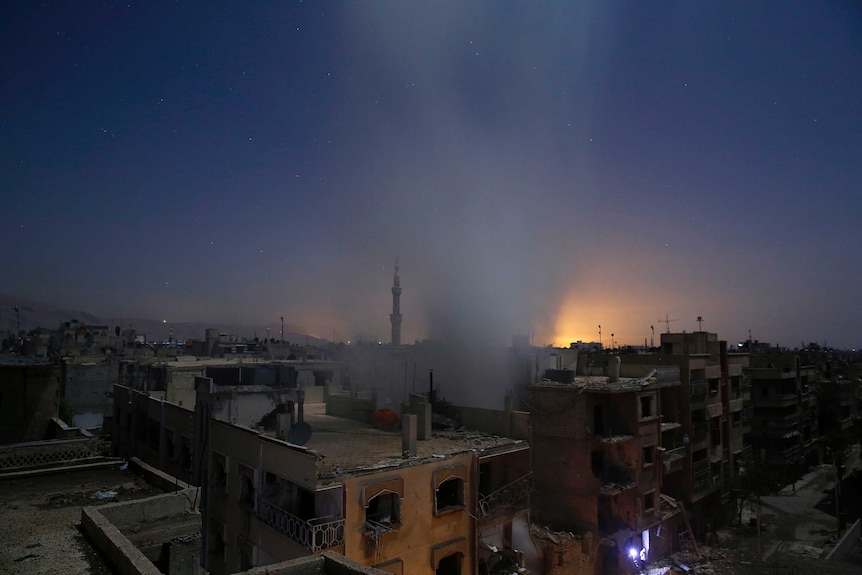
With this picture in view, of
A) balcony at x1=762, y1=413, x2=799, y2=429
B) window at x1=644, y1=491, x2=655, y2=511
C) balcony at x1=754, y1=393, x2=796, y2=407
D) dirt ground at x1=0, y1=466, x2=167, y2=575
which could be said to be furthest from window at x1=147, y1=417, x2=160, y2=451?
balcony at x1=762, y1=413, x2=799, y2=429

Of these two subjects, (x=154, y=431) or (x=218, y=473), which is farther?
(x=154, y=431)

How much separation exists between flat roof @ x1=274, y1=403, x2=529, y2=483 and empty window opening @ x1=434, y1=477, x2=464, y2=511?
1222 millimetres

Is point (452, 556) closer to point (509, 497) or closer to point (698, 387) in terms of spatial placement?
point (509, 497)

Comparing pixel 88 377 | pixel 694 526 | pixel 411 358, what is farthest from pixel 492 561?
pixel 88 377

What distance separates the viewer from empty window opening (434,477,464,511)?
20.1 m

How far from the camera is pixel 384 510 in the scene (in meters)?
18.4

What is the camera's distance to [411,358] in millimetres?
37531

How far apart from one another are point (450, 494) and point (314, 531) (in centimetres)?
680

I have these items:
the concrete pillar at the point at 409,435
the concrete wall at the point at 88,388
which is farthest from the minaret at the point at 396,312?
the concrete pillar at the point at 409,435

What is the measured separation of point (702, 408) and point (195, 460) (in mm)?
34573

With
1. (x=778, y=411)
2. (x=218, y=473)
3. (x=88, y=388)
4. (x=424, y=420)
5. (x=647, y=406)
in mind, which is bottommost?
(x=778, y=411)

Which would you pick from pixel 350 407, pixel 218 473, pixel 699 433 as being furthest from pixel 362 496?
pixel 699 433

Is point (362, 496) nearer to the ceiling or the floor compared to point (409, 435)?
nearer to the floor

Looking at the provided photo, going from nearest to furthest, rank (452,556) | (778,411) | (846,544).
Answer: (452,556)
(846,544)
(778,411)
